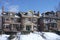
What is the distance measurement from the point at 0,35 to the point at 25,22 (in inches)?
611

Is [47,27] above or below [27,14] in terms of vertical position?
below

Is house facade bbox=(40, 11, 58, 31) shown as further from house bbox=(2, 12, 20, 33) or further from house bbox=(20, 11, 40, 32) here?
house bbox=(2, 12, 20, 33)

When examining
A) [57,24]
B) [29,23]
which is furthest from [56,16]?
[29,23]

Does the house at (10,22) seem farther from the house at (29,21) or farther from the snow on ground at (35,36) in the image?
the snow on ground at (35,36)

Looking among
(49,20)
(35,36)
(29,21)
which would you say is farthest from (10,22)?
(35,36)

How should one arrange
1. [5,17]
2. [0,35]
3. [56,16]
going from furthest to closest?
1. [56,16]
2. [5,17]
3. [0,35]

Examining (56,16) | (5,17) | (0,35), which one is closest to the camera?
(0,35)

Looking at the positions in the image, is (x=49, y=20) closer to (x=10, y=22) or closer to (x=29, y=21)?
(x=29, y=21)

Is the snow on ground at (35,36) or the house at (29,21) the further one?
the house at (29,21)

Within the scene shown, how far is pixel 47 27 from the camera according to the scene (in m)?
68.1

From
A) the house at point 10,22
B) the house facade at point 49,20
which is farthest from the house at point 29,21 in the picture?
the house facade at point 49,20

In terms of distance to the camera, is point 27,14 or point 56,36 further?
point 27,14

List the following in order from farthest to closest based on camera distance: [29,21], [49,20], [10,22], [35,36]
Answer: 1. [49,20]
2. [29,21]
3. [10,22]
4. [35,36]

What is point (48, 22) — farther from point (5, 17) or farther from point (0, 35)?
point (0, 35)
